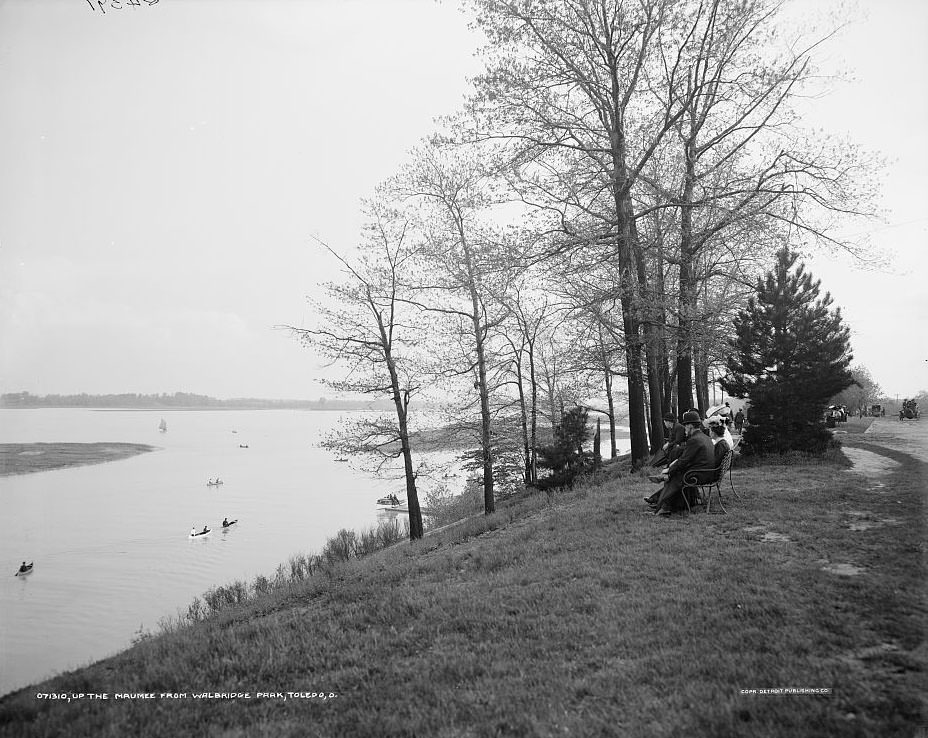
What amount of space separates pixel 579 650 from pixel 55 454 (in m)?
62.1

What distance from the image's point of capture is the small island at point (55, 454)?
42469mm

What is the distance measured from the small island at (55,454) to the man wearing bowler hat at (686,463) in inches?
1871

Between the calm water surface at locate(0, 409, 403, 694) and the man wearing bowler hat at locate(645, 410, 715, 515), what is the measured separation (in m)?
12.3

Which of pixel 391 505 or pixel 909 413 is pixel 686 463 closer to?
pixel 909 413

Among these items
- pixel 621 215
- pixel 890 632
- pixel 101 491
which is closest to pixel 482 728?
pixel 890 632

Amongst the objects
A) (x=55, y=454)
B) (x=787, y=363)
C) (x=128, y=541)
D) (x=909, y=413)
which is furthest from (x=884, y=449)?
(x=55, y=454)

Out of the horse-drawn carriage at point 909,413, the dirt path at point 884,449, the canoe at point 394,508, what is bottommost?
the canoe at point 394,508

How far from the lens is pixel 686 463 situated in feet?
28.5

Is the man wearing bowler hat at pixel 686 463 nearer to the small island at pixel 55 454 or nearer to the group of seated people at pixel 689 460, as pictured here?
the group of seated people at pixel 689 460

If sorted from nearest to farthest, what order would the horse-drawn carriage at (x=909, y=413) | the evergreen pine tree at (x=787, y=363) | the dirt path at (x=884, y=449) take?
the dirt path at (x=884, y=449) → the evergreen pine tree at (x=787, y=363) → the horse-drawn carriage at (x=909, y=413)

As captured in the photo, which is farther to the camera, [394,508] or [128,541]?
[394,508]

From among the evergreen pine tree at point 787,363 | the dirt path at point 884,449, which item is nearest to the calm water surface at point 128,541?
the evergreen pine tree at point 787,363

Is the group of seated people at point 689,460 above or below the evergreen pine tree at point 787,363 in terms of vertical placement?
below

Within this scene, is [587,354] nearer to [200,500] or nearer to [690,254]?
[690,254]
